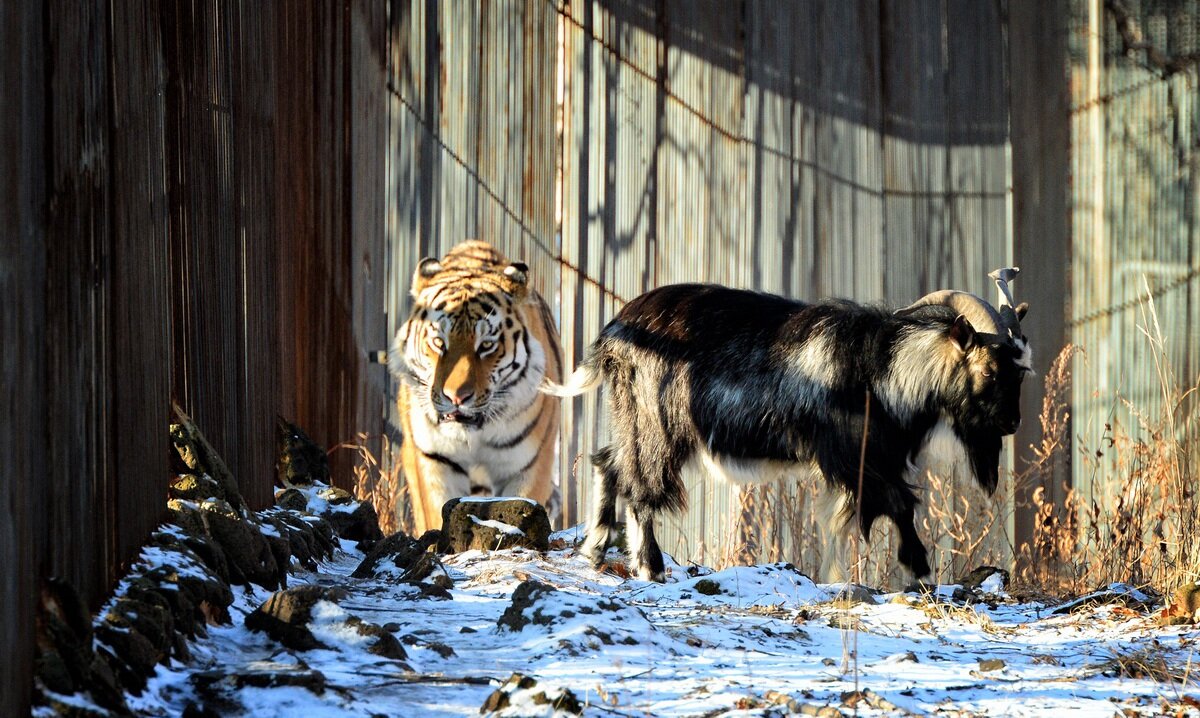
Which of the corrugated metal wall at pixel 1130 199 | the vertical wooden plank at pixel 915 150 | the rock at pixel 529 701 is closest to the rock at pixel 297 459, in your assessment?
the rock at pixel 529 701

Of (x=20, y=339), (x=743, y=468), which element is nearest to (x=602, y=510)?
(x=743, y=468)

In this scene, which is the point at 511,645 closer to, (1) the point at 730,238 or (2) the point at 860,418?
(2) the point at 860,418

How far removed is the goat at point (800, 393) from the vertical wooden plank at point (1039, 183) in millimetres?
3337

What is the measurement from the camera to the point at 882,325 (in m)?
6.33

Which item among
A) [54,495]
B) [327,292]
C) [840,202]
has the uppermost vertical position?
[840,202]

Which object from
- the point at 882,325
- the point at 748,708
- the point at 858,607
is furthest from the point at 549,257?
the point at 748,708

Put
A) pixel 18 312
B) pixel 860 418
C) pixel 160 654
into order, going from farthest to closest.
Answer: pixel 860 418, pixel 160 654, pixel 18 312

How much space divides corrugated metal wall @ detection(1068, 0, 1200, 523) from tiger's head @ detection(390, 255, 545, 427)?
12.5 feet

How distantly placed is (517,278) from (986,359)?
3029 mm

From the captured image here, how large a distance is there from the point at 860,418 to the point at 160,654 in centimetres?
371

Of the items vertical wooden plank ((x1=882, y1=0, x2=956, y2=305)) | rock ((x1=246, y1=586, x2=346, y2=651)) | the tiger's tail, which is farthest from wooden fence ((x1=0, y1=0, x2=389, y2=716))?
vertical wooden plank ((x1=882, y1=0, x2=956, y2=305))

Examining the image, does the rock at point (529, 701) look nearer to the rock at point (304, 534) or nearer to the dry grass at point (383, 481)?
the rock at point (304, 534)

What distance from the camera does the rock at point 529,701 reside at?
116 inches

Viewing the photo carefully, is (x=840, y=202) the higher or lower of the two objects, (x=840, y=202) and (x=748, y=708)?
the higher
